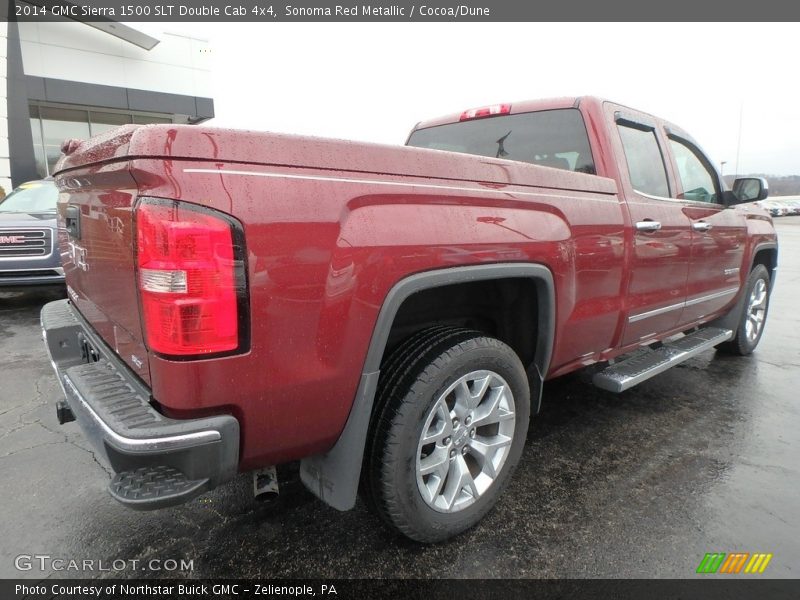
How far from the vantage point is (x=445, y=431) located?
2.04m

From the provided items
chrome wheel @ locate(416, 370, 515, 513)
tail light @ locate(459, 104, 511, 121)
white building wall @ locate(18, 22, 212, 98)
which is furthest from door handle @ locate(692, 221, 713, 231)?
white building wall @ locate(18, 22, 212, 98)

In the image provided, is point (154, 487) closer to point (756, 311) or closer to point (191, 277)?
point (191, 277)

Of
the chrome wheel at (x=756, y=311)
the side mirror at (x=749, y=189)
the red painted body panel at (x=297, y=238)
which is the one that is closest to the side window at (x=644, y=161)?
the side mirror at (x=749, y=189)

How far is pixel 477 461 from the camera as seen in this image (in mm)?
2244

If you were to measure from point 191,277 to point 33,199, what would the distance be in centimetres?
821

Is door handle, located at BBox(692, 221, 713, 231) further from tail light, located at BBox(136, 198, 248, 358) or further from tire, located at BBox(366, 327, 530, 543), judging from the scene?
tail light, located at BBox(136, 198, 248, 358)

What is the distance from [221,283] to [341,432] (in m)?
0.71

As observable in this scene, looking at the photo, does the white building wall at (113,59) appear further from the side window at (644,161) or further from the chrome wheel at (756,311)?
the chrome wheel at (756,311)

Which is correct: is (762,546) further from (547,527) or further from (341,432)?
(341,432)

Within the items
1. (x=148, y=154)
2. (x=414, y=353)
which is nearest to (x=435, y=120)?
(x=414, y=353)

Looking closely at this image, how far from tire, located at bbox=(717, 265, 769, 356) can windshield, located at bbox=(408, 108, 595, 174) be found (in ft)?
9.15

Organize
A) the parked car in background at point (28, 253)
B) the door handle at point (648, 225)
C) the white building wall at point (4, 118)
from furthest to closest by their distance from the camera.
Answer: the white building wall at point (4, 118), the parked car in background at point (28, 253), the door handle at point (648, 225)

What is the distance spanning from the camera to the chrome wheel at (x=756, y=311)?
4.82 m
